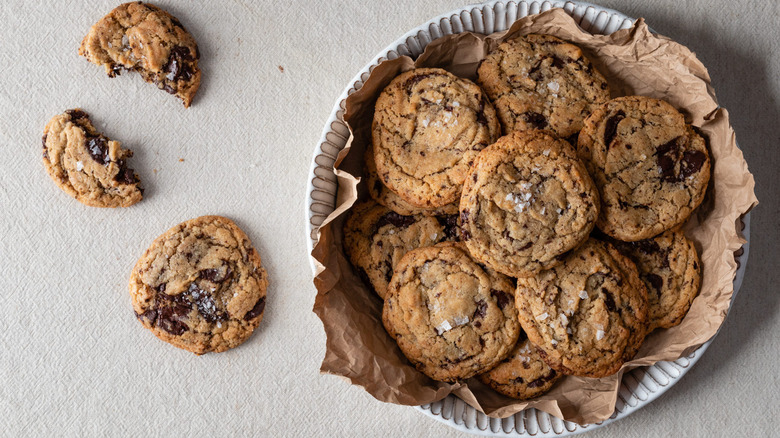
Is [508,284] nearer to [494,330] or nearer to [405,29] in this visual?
[494,330]

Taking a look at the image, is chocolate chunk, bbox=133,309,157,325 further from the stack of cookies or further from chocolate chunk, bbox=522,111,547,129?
chocolate chunk, bbox=522,111,547,129

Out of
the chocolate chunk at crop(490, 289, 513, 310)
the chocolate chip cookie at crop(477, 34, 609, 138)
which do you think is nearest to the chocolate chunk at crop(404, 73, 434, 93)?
the chocolate chip cookie at crop(477, 34, 609, 138)

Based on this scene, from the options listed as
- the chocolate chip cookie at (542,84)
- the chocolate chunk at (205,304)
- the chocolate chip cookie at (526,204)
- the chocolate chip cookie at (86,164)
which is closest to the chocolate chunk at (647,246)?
the chocolate chip cookie at (526,204)

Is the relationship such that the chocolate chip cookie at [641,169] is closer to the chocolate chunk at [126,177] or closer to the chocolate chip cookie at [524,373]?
the chocolate chip cookie at [524,373]

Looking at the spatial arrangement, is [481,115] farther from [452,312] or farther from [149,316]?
[149,316]

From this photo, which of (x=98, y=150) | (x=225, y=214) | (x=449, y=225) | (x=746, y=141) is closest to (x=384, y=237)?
(x=449, y=225)

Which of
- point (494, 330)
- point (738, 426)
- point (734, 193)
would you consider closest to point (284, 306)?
point (494, 330)
